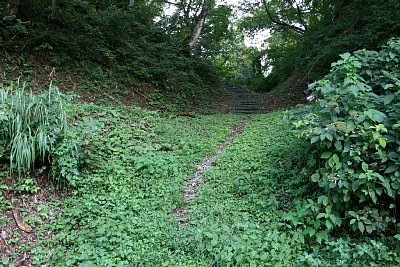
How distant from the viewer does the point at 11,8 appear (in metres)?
8.38

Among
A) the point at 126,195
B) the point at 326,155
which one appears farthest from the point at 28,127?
the point at 326,155

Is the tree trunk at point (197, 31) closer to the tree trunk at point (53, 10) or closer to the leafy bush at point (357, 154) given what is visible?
the tree trunk at point (53, 10)

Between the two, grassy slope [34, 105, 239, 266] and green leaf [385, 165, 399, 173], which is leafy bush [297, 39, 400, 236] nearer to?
green leaf [385, 165, 399, 173]

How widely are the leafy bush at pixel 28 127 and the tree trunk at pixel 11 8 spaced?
5421 millimetres

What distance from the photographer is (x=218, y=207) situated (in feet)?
13.7

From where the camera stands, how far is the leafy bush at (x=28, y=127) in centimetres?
398

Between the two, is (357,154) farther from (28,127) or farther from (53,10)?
(53,10)

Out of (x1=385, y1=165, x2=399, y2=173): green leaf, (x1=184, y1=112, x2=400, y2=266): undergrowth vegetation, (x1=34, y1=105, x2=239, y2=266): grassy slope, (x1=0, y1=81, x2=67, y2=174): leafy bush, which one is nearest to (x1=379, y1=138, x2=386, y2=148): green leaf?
(x1=385, y1=165, x2=399, y2=173): green leaf

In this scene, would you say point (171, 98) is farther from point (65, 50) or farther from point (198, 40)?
point (198, 40)

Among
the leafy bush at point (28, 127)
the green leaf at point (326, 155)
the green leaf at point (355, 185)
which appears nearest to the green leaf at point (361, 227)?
the green leaf at point (355, 185)

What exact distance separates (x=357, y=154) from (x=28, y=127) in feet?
14.2

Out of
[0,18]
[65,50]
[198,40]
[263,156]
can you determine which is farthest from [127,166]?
[198,40]

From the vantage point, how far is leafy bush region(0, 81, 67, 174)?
13.1ft

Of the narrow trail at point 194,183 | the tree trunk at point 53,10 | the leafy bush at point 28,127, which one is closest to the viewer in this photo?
the leafy bush at point 28,127
